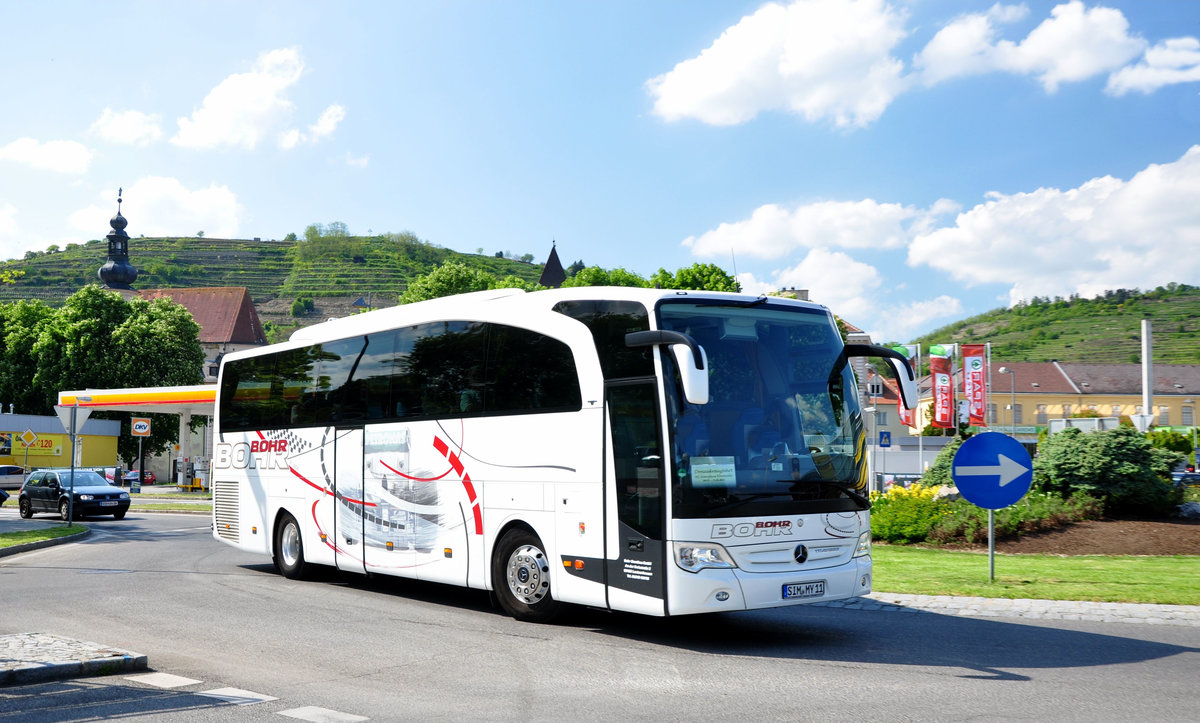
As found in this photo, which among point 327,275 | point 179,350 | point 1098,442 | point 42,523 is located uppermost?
point 327,275

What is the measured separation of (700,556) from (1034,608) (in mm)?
4497

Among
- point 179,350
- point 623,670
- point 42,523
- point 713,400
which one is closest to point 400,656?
point 623,670

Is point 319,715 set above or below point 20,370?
below

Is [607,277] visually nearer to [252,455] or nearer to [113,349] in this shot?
[113,349]

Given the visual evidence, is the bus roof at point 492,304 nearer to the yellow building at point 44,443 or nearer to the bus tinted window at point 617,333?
the bus tinted window at point 617,333

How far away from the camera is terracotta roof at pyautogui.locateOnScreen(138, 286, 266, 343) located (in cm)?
12181

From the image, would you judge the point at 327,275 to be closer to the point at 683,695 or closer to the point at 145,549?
the point at 145,549

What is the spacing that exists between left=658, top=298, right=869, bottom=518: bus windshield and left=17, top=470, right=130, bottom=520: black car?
28384mm

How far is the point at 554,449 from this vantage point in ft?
34.4

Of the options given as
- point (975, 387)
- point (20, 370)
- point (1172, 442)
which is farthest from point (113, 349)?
point (1172, 442)

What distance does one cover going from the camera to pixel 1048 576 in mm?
13688

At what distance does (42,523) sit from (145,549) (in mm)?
11099

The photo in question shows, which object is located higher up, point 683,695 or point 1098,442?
point 1098,442

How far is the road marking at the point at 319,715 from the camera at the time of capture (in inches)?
259
